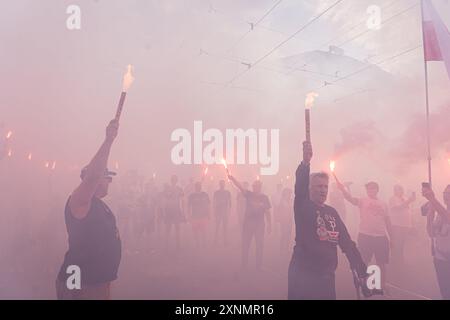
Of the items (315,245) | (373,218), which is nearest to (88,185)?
(315,245)

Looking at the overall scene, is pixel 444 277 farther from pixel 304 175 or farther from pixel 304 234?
pixel 304 175

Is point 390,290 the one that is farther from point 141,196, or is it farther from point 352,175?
point 352,175

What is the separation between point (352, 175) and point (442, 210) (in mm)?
22743

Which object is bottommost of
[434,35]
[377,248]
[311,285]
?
[377,248]

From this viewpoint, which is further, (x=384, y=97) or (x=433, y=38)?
(x=384, y=97)

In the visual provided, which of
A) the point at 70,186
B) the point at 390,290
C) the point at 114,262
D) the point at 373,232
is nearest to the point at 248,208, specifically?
the point at 373,232

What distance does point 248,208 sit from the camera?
20.9 ft

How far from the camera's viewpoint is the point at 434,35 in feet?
15.5

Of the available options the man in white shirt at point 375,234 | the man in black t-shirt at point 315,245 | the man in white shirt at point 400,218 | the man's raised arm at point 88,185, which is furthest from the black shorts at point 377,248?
the man's raised arm at point 88,185

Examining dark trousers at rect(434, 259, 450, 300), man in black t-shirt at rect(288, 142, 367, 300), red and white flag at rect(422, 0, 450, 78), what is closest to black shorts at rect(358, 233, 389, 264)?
dark trousers at rect(434, 259, 450, 300)

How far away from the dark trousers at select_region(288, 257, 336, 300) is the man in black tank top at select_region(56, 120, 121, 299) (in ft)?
5.03

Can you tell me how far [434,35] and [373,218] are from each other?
2.74m

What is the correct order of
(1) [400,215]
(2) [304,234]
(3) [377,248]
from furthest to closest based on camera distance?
(1) [400,215]
(3) [377,248]
(2) [304,234]
